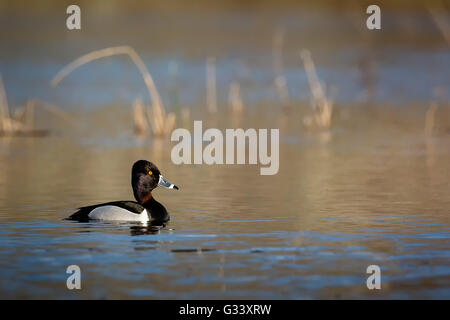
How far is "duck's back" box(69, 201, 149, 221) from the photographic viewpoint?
1380 cm

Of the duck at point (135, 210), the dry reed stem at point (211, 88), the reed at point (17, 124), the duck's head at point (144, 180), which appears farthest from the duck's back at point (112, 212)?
the dry reed stem at point (211, 88)

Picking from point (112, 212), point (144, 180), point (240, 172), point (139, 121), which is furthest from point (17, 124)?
point (112, 212)

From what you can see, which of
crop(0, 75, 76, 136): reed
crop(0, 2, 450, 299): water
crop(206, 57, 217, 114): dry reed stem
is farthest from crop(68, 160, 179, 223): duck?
crop(206, 57, 217, 114): dry reed stem

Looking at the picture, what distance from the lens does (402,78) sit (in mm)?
39562

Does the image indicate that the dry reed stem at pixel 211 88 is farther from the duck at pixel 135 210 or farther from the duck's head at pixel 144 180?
the duck at pixel 135 210

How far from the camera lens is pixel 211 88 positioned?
35.5 m

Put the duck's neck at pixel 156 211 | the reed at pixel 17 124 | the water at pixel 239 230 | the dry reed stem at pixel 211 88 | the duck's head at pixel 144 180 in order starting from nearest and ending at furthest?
the water at pixel 239 230 → the duck's neck at pixel 156 211 → the duck's head at pixel 144 180 → the reed at pixel 17 124 → the dry reed stem at pixel 211 88

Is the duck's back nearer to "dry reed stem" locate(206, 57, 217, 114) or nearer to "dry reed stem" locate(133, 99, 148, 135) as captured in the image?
"dry reed stem" locate(133, 99, 148, 135)

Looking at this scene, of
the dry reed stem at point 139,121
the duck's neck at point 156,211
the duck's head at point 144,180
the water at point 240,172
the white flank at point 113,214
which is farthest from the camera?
the dry reed stem at point 139,121

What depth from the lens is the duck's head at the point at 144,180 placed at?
48.6ft

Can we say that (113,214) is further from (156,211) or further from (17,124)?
(17,124)

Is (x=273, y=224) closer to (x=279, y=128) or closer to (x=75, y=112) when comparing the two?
(x=279, y=128)

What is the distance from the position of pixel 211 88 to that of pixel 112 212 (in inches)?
863

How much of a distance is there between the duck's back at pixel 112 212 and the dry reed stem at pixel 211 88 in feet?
56.3
